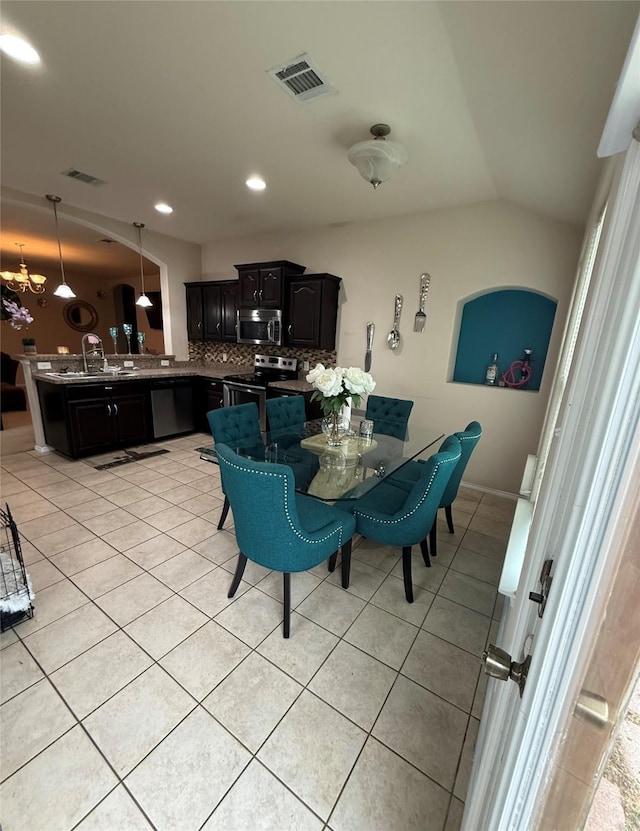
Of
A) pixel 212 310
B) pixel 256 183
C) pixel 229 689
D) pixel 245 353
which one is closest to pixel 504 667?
pixel 229 689

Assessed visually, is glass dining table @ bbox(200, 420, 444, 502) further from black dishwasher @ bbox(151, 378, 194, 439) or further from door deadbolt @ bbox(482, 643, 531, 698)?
black dishwasher @ bbox(151, 378, 194, 439)

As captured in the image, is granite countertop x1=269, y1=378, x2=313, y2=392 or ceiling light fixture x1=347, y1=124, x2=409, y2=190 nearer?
ceiling light fixture x1=347, y1=124, x2=409, y2=190

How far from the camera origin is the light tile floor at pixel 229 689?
1158 millimetres

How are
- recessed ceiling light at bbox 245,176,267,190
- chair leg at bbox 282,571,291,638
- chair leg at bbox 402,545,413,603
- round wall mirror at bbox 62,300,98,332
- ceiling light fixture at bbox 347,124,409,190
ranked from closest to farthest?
1. chair leg at bbox 282,571,291,638
2. chair leg at bbox 402,545,413,603
3. ceiling light fixture at bbox 347,124,409,190
4. recessed ceiling light at bbox 245,176,267,190
5. round wall mirror at bbox 62,300,98,332

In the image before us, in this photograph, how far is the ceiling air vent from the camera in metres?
1.76

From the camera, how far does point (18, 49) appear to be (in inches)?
70.6

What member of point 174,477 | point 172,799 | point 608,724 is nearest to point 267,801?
point 172,799

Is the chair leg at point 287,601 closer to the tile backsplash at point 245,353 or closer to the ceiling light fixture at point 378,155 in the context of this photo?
the ceiling light fixture at point 378,155

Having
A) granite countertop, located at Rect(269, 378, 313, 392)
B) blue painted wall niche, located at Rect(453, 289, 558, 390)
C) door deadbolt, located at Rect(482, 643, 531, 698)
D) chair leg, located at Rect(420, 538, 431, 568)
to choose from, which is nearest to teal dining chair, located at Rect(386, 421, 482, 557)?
chair leg, located at Rect(420, 538, 431, 568)

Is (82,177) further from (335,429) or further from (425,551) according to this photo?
(425,551)

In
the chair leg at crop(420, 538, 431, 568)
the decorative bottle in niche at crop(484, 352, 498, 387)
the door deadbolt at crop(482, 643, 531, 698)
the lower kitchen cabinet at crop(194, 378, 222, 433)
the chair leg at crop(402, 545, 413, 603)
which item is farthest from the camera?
the lower kitchen cabinet at crop(194, 378, 222, 433)

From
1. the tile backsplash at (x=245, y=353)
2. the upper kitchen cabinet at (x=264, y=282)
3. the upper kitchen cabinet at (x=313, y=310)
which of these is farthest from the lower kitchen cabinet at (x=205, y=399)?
the upper kitchen cabinet at (x=313, y=310)

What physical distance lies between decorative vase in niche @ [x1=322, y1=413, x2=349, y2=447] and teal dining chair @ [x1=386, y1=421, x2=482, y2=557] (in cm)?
49

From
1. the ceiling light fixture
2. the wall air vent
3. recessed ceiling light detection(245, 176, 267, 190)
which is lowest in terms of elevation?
the ceiling light fixture
